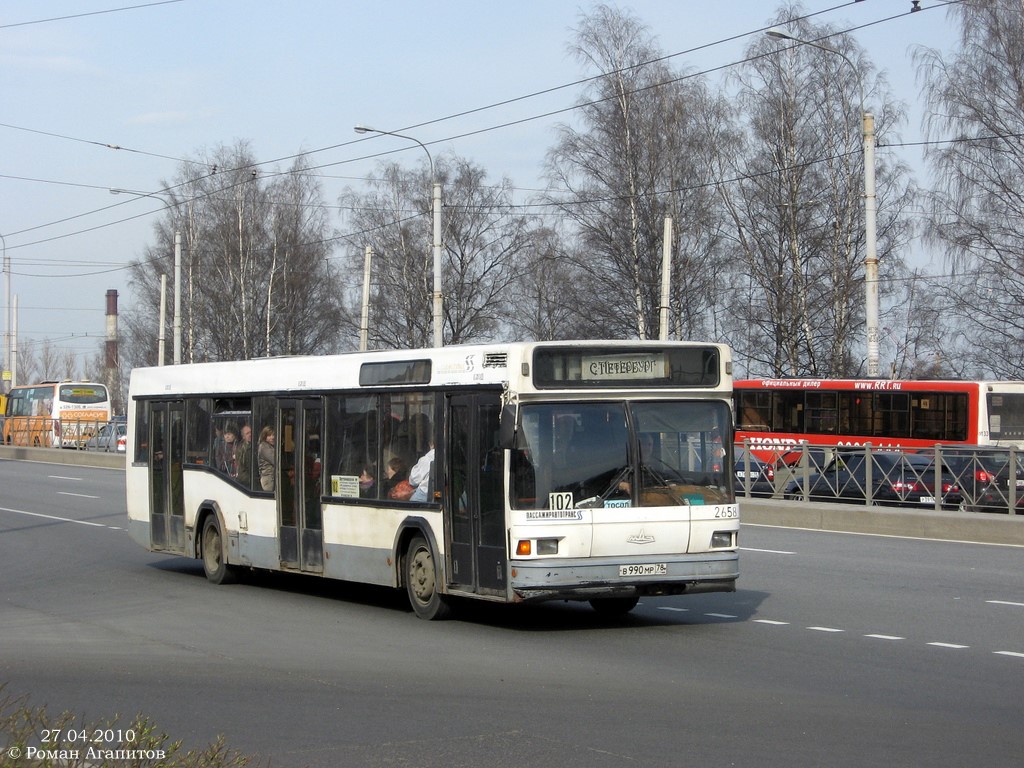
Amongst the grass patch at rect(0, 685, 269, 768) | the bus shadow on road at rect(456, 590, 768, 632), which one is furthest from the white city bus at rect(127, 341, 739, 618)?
the grass patch at rect(0, 685, 269, 768)

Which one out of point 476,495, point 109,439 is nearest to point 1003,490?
point 476,495

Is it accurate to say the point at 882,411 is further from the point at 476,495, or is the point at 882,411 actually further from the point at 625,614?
the point at 476,495

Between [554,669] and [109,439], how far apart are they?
41399 mm

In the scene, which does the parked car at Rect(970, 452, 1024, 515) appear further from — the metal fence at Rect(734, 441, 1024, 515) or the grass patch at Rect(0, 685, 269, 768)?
the grass patch at Rect(0, 685, 269, 768)

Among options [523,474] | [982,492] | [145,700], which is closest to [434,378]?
[523,474]

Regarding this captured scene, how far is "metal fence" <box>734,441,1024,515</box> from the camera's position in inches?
→ 830

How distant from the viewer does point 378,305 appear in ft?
215

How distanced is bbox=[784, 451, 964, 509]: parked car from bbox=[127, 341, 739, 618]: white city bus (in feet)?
36.3

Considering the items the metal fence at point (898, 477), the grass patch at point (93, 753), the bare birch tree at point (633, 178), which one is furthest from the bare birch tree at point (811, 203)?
the grass patch at point (93, 753)

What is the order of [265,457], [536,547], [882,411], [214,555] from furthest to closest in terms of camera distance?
[882,411], [214,555], [265,457], [536,547]

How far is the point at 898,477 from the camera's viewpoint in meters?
22.5

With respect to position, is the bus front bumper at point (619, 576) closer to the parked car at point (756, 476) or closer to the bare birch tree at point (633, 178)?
the parked car at point (756, 476)

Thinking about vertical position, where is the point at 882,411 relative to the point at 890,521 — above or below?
above

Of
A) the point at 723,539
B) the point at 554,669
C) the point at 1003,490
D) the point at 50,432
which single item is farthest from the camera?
the point at 50,432
